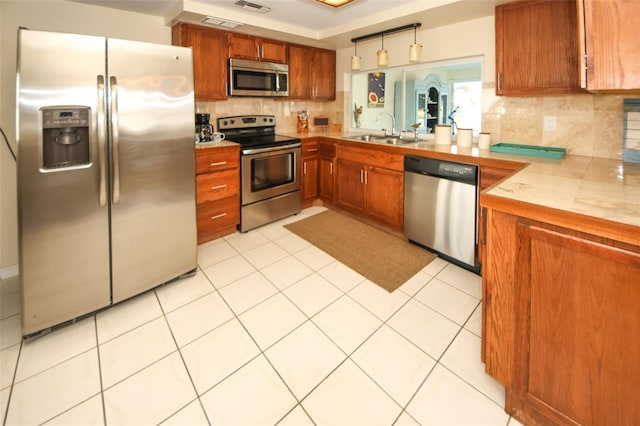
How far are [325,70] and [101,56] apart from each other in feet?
10.1

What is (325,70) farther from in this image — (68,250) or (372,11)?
(68,250)

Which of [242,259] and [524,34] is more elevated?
[524,34]

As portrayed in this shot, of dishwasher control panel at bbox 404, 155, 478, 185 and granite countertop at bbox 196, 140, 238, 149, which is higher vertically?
granite countertop at bbox 196, 140, 238, 149

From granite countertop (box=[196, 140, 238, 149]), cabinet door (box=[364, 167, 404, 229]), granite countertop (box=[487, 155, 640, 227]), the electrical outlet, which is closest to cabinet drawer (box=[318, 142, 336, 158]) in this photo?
cabinet door (box=[364, 167, 404, 229])

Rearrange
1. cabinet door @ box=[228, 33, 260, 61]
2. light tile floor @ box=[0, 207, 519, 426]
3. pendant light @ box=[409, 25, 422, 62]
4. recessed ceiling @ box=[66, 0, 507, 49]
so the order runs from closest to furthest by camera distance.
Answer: light tile floor @ box=[0, 207, 519, 426] → recessed ceiling @ box=[66, 0, 507, 49] → pendant light @ box=[409, 25, 422, 62] → cabinet door @ box=[228, 33, 260, 61]

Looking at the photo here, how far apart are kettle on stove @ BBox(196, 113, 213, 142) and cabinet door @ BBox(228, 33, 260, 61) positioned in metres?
0.76

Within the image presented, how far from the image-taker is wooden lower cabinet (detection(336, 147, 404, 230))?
317 cm

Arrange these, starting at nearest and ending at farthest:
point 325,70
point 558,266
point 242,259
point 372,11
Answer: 1. point 558,266
2. point 242,259
3. point 372,11
4. point 325,70

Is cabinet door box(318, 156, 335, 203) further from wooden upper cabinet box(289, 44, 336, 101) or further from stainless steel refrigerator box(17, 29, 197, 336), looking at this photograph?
stainless steel refrigerator box(17, 29, 197, 336)

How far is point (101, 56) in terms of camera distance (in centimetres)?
180

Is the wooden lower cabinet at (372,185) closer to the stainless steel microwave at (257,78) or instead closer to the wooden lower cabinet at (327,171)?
the wooden lower cabinet at (327,171)

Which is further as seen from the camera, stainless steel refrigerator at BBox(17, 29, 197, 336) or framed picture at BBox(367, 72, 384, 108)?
framed picture at BBox(367, 72, 384, 108)

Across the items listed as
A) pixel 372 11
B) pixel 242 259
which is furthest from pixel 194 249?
pixel 372 11

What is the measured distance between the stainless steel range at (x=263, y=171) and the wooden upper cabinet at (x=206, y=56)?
0.40 metres
